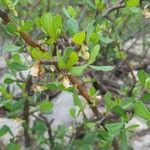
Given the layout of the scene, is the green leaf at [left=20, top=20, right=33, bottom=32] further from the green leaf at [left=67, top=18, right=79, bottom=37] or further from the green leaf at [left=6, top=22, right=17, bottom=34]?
the green leaf at [left=67, top=18, right=79, bottom=37]

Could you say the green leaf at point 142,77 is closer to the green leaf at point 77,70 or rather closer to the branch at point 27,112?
the green leaf at point 77,70

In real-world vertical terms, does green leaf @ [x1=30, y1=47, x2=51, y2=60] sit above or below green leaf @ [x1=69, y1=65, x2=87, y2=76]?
above

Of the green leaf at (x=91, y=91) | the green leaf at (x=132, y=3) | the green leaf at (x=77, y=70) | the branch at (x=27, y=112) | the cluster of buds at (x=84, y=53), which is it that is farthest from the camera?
the branch at (x=27, y=112)

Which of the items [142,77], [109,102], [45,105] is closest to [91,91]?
[109,102]

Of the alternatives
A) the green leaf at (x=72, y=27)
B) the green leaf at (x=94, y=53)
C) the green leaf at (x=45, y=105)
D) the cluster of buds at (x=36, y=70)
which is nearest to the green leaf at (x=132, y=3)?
the green leaf at (x=72, y=27)

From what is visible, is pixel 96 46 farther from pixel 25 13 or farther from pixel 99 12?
pixel 25 13

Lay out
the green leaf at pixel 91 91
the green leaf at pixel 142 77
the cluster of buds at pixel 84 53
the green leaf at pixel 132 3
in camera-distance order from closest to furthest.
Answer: the cluster of buds at pixel 84 53 → the green leaf at pixel 142 77 → the green leaf at pixel 132 3 → the green leaf at pixel 91 91

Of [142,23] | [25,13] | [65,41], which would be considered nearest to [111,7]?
[65,41]

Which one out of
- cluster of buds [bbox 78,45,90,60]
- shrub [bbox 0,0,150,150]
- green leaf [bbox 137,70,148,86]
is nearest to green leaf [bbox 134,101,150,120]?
shrub [bbox 0,0,150,150]
